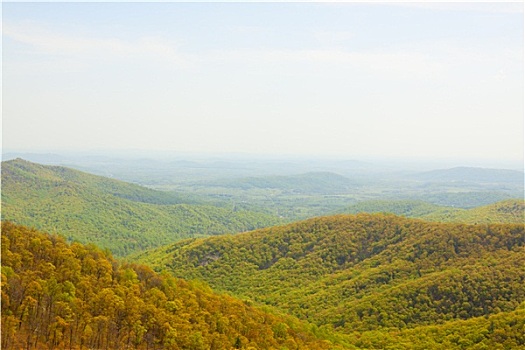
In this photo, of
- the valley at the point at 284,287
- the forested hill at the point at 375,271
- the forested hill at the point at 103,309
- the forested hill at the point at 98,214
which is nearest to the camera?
the forested hill at the point at 103,309

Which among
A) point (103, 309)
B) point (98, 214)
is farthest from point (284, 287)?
point (98, 214)

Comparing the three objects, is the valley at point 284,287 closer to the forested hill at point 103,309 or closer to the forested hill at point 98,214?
the forested hill at point 103,309

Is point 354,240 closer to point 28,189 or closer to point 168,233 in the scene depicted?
point 168,233

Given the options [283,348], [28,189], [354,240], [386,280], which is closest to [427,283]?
[386,280]

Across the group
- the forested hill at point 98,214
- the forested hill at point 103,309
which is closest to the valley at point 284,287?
the forested hill at point 103,309

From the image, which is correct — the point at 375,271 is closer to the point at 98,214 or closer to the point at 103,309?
the point at 103,309

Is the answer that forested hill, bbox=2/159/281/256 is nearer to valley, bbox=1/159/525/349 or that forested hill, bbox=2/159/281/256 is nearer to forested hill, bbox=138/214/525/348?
valley, bbox=1/159/525/349
